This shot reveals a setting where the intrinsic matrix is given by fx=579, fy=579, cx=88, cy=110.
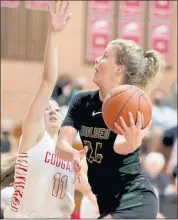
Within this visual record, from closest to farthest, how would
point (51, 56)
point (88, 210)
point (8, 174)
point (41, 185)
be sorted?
point (51, 56) < point (41, 185) < point (8, 174) < point (88, 210)

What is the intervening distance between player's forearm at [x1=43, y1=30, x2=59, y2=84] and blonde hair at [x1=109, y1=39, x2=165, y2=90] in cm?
31

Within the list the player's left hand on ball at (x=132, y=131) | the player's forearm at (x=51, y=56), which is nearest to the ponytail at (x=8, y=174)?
the player's forearm at (x=51, y=56)

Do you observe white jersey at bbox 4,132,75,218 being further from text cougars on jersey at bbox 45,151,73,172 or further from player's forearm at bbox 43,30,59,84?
player's forearm at bbox 43,30,59,84

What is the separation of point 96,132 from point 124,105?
326mm

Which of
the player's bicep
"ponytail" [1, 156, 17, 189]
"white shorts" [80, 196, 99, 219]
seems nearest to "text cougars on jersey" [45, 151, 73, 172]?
the player's bicep

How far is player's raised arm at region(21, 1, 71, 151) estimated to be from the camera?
3.18m

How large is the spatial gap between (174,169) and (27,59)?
14.1 feet

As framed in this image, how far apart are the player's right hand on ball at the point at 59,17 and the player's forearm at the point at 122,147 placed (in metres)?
0.71

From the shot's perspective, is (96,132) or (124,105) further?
(96,132)

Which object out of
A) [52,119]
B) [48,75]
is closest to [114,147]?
[48,75]

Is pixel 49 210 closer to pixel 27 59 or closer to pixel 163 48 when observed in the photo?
pixel 27 59

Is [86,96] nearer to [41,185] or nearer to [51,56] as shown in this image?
[51,56]

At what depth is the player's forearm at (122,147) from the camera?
281cm

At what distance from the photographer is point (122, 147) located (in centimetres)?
285
